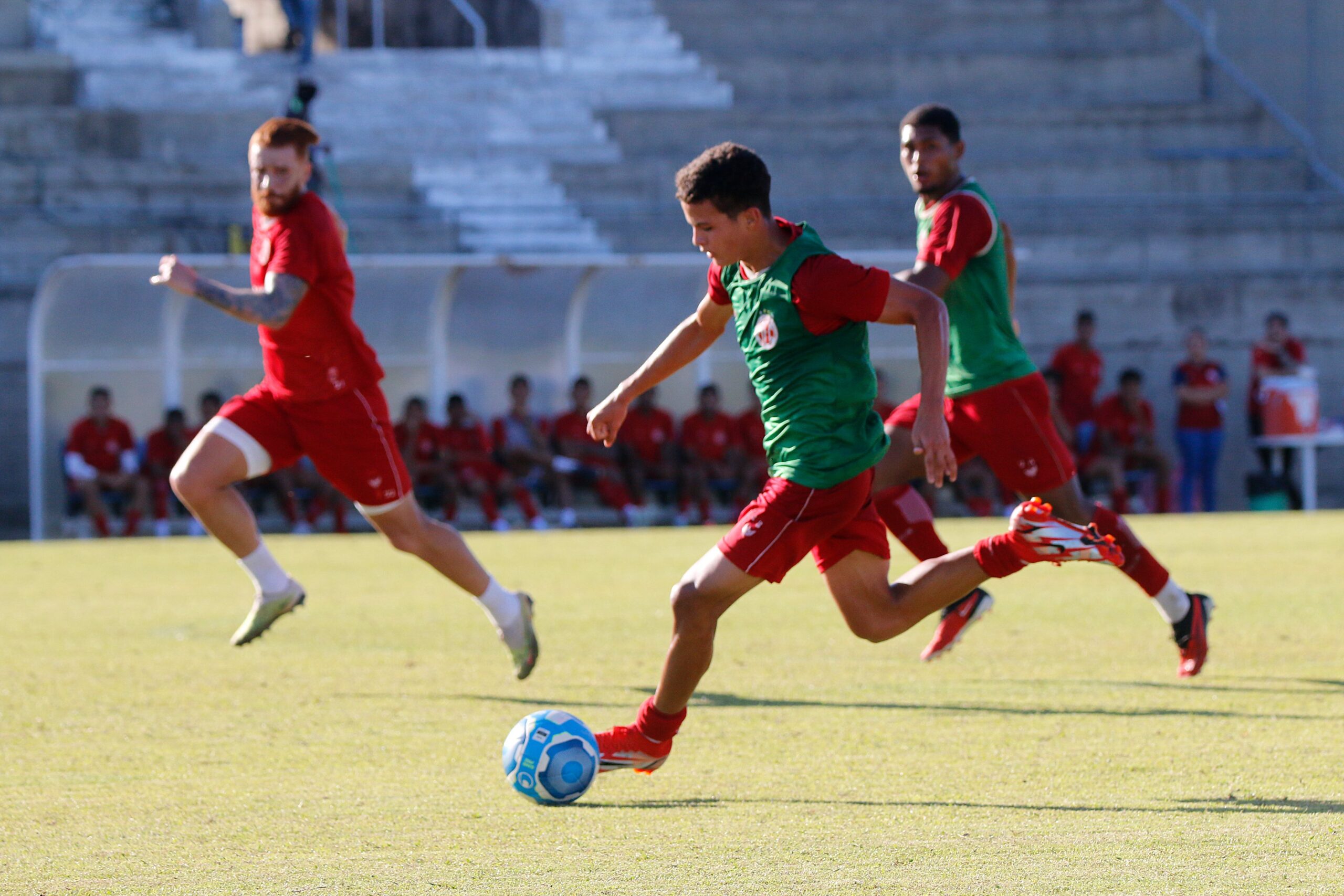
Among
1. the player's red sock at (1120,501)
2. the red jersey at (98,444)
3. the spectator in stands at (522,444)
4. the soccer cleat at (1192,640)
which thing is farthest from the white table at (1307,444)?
the soccer cleat at (1192,640)

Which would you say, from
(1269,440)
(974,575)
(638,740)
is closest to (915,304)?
(974,575)

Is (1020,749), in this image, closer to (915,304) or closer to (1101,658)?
(915,304)

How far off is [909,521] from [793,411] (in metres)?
2.29

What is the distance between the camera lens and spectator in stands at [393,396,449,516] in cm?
1736

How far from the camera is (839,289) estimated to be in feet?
15.0

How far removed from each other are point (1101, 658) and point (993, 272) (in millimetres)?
1762

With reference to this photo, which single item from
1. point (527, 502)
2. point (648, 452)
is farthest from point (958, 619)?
point (648, 452)

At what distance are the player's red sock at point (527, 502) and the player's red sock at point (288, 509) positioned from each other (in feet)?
7.00

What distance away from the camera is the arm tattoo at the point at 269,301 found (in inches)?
235

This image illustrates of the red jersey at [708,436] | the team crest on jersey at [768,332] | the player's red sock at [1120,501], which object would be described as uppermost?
the team crest on jersey at [768,332]

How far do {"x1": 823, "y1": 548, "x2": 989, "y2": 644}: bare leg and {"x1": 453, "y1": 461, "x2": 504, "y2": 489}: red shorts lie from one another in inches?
502

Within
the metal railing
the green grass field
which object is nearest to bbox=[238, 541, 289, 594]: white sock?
the green grass field

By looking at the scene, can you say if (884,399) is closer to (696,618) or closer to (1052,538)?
(1052,538)

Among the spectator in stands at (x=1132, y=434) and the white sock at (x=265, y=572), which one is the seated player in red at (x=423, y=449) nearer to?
the spectator in stands at (x=1132, y=434)
